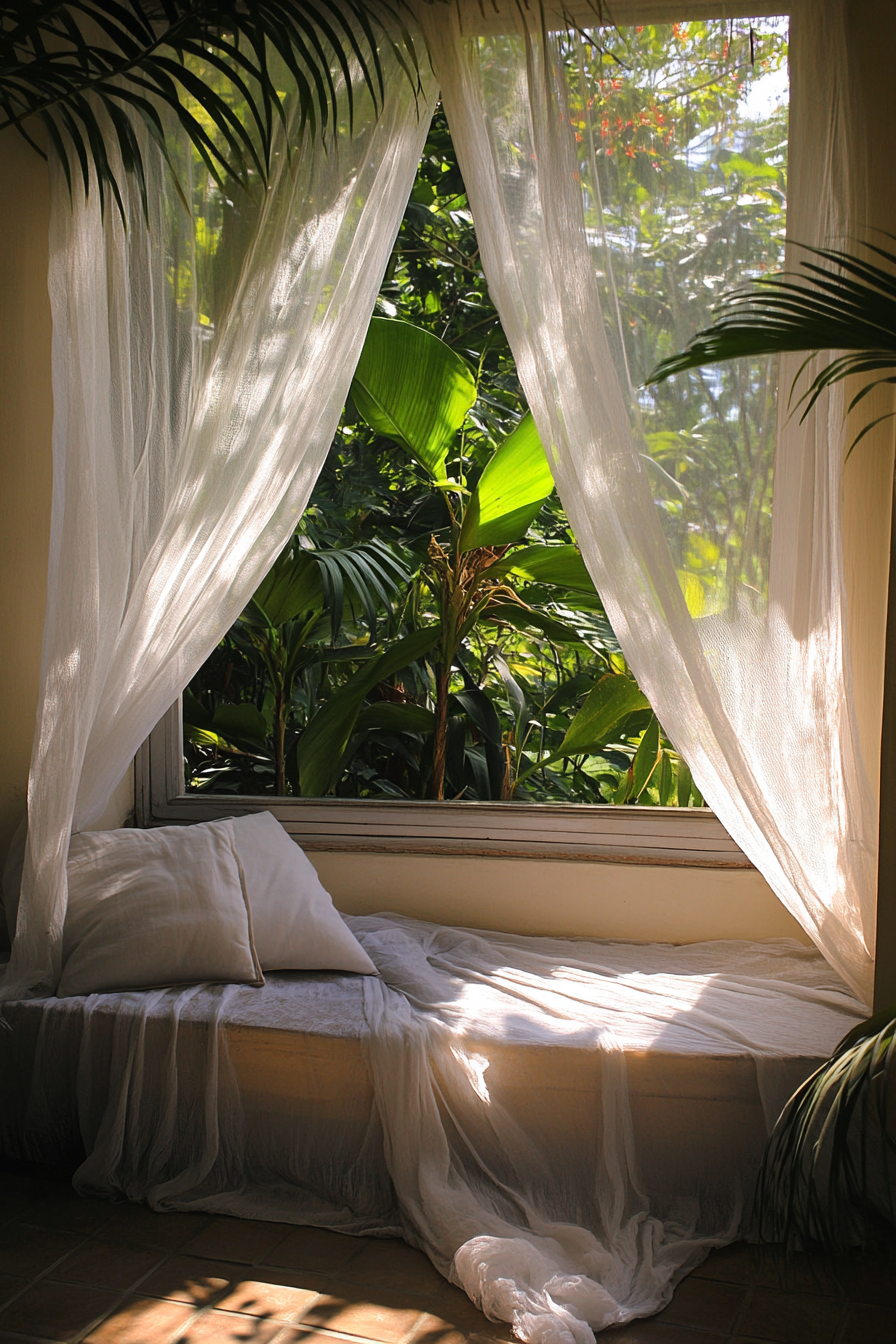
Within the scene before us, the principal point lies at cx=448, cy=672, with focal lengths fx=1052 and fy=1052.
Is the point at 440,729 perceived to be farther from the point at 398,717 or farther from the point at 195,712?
the point at 195,712

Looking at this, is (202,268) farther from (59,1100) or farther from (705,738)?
(59,1100)

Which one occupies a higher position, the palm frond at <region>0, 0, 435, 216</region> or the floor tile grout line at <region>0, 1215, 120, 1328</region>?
the palm frond at <region>0, 0, 435, 216</region>

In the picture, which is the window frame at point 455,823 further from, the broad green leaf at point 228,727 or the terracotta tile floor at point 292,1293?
the terracotta tile floor at point 292,1293

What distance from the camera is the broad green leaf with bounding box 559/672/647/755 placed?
8.78 feet


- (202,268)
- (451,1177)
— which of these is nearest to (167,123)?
(202,268)

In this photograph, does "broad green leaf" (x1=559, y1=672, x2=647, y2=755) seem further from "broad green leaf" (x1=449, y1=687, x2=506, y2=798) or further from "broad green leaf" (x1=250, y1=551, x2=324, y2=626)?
"broad green leaf" (x1=250, y1=551, x2=324, y2=626)

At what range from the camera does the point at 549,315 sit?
220cm

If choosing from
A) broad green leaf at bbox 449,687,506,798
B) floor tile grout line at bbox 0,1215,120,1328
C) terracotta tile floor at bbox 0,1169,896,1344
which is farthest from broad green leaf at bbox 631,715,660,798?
floor tile grout line at bbox 0,1215,120,1328

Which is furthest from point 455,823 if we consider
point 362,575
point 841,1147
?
point 841,1147

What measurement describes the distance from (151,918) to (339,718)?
748 mm

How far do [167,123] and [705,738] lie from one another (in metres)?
1.80

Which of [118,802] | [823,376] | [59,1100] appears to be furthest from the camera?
[118,802]

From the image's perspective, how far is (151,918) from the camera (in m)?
2.26

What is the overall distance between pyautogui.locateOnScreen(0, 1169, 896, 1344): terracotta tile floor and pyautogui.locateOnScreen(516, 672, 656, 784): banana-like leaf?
120cm
